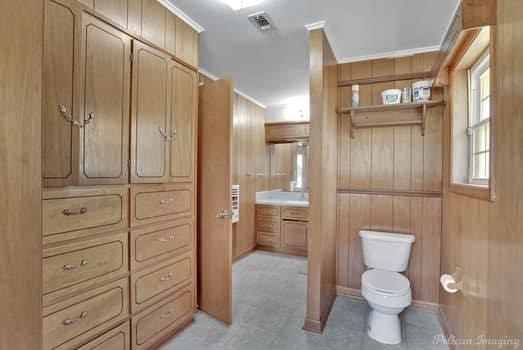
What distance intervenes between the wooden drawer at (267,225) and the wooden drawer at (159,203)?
2.19 meters

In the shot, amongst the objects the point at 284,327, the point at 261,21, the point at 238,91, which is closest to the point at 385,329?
the point at 284,327

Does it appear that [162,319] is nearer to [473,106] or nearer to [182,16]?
[182,16]

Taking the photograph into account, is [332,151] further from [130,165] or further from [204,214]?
[130,165]

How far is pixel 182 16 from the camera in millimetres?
1999

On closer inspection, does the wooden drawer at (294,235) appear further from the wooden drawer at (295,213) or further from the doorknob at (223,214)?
the doorknob at (223,214)

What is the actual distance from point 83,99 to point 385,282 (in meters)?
2.42

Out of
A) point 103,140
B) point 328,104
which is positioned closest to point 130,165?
point 103,140

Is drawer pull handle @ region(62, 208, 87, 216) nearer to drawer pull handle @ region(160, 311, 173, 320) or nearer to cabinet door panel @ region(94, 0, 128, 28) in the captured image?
drawer pull handle @ region(160, 311, 173, 320)

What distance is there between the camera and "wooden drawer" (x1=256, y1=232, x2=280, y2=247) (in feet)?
13.6

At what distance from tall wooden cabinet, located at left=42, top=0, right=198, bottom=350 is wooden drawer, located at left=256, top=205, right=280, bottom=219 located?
6.94 ft

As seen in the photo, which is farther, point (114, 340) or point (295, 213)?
point (295, 213)

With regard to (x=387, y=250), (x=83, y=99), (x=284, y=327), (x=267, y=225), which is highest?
(x=83, y=99)

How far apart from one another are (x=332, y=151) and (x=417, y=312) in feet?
5.55

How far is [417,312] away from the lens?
238 centimetres
